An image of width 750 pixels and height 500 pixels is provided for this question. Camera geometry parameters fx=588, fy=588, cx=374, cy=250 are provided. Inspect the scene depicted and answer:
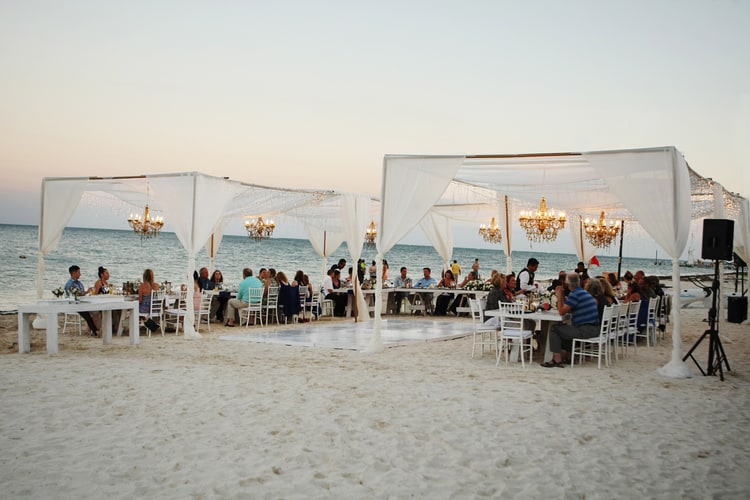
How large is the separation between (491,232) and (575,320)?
8.17 meters

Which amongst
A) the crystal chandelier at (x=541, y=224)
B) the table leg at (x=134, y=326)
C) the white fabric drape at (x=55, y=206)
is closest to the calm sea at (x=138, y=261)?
the white fabric drape at (x=55, y=206)

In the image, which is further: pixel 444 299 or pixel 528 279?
pixel 444 299

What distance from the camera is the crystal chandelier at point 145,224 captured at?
1280 centimetres

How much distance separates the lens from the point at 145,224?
12.8m

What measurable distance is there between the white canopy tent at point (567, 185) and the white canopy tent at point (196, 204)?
320 centimetres

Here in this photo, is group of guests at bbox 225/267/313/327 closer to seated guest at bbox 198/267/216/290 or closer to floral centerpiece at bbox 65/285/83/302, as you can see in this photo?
seated guest at bbox 198/267/216/290

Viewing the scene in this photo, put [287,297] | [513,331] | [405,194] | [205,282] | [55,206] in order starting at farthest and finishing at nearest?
1. [205,282]
2. [287,297]
3. [55,206]
4. [405,194]
5. [513,331]

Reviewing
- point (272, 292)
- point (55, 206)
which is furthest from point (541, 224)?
point (55, 206)

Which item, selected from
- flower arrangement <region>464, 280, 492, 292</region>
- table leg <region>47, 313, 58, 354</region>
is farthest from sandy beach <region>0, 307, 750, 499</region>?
flower arrangement <region>464, 280, 492, 292</region>

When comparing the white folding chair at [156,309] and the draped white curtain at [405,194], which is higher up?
the draped white curtain at [405,194]

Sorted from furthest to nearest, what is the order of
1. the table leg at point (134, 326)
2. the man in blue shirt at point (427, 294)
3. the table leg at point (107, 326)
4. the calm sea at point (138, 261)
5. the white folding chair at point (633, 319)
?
the calm sea at point (138, 261) < the man in blue shirt at point (427, 294) < the table leg at point (107, 326) < the table leg at point (134, 326) < the white folding chair at point (633, 319)

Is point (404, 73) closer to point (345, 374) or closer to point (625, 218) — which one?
point (625, 218)

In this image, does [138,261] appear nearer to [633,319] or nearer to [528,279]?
[528,279]

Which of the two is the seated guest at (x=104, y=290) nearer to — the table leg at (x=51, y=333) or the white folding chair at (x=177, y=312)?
the white folding chair at (x=177, y=312)
